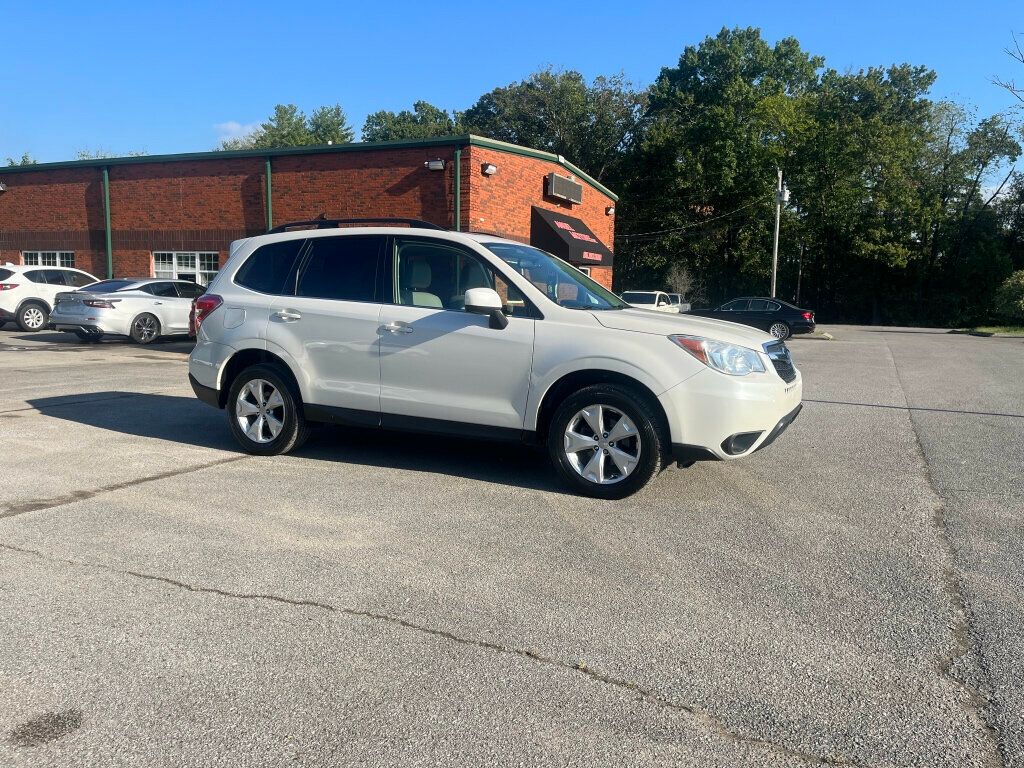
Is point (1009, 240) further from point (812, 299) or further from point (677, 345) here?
point (677, 345)

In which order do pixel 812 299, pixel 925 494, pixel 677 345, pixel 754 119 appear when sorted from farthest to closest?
1. pixel 812 299
2. pixel 754 119
3. pixel 925 494
4. pixel 677 345

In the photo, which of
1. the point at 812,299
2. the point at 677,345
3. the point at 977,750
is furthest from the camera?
the point at 812,299

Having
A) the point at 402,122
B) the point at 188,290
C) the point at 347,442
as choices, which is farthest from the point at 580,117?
the point at 347,442

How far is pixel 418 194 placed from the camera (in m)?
21.0

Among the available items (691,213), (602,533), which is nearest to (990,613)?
(602,533)

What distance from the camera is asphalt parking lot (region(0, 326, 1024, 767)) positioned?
2.78m

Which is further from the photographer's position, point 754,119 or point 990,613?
point 754,119

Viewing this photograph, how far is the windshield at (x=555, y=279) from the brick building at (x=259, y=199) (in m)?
13.8

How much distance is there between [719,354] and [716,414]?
0.41 meters

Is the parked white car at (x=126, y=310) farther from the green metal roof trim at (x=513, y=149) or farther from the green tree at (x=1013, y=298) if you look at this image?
the green tree at (x=1013, y=298)

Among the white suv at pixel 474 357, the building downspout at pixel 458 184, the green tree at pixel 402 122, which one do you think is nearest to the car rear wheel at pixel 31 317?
the building downspout at pixel 458 184

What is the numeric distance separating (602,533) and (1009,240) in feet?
177

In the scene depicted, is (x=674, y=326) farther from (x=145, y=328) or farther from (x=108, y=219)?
(x=108, y=219)

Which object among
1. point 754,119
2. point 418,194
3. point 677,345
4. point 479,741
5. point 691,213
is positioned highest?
point 754,119
